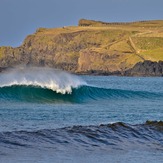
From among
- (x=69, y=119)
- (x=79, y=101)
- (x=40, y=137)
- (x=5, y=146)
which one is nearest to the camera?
(x=5, y=146)

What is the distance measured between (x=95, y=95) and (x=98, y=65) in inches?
5978

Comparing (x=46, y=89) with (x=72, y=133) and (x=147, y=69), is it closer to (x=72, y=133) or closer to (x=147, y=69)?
(x=72, y=133)

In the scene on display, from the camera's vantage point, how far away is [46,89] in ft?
117

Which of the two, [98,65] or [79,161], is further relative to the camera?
[98,65]

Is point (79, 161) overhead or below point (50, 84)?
below

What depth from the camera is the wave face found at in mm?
33844

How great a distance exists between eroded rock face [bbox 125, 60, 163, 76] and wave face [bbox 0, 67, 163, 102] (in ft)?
446

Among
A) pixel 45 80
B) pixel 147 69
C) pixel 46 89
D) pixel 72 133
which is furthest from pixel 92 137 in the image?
A: pixel 147 69

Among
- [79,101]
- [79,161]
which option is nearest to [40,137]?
[79,161]

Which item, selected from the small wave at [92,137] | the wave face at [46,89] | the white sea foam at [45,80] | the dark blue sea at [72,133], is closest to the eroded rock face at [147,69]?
the wave face at [46,89]

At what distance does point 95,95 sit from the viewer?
3944 centimetres

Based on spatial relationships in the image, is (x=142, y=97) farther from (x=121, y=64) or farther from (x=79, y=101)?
(x=121, y=64)

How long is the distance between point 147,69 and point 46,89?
145329mm

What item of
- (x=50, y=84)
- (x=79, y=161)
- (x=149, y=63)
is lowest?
(x=79, y=161)
